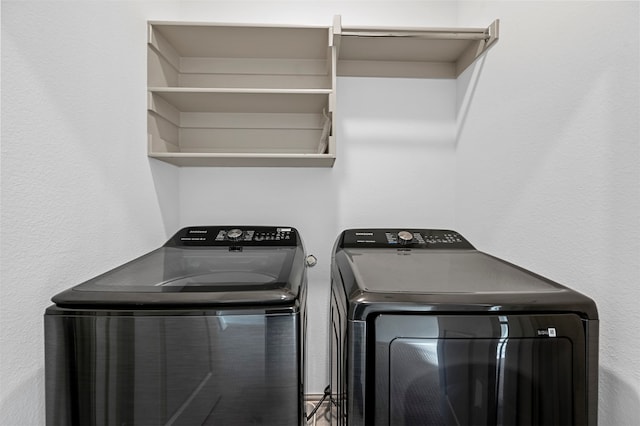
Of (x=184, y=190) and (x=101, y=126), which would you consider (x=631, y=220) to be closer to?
(x=101, y=126)

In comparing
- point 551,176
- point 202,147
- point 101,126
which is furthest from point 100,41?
point 551,176

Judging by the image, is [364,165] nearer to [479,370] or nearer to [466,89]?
[466,89]

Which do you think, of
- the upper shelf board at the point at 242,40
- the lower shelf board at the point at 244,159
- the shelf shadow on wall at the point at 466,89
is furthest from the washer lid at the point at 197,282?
the shelf shadow on wall at the point at 466,89

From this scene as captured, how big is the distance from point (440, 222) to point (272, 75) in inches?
48.0

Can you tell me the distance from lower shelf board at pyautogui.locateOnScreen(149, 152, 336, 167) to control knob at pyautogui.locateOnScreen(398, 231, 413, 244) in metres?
0.47

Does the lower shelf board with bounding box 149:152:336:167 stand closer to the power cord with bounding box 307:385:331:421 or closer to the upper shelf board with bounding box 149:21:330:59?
the upper shelf board with bounding box 149:21:330:59

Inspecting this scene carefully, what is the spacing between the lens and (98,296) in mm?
886

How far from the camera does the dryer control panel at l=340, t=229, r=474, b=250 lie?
159 centimetres

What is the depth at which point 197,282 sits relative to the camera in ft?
3.24

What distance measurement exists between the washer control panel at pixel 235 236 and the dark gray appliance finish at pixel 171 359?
2.48ft

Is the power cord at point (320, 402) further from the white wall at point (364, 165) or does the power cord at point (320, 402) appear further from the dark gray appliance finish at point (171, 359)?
the dark gray appliance finish at point (171, 359)

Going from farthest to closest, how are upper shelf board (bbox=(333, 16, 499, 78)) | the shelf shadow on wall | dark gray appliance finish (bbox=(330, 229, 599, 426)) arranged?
the shelf shadow on wall
upper shelf board (bbox=(333, 16, 499, 78))
dark gray appliance finish (bbox=(330, 229, 599, 426))

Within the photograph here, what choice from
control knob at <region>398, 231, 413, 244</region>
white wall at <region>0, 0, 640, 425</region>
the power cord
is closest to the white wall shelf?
white wall at <region>0, 0, 640, 425</region>

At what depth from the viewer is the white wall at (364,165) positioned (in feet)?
2.91
